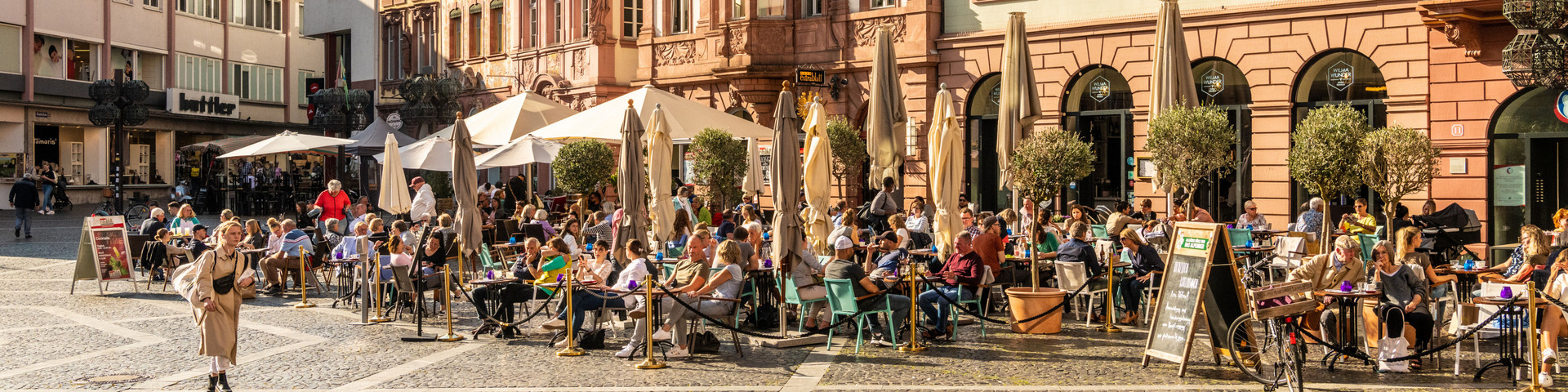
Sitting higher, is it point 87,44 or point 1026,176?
point 87,44

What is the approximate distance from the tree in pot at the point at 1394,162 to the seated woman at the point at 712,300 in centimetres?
876

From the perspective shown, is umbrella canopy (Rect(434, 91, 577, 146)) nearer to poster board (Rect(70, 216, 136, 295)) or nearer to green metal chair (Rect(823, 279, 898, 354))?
poster board (Rect(70, 216, 136, 295))

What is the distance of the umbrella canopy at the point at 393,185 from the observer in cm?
2228

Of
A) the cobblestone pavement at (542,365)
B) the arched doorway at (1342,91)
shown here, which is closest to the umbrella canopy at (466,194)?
the cobblestone pavement at (542,365)

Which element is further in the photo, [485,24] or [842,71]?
[485,24]

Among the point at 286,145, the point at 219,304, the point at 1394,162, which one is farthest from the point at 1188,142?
the point at 286,145

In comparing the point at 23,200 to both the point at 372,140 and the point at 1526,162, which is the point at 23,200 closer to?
the point at 372,140

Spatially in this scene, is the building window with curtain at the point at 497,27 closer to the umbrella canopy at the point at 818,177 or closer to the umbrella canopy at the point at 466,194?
the umbrella canopy at the point at 466,194

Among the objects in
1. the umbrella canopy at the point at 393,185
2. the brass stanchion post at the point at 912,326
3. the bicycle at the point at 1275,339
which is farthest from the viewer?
the umbrella canopy at the point at 393,185

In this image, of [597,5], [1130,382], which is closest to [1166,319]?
[1130,382]

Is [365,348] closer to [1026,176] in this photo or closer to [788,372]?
[788,372]

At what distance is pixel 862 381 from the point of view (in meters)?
10.7

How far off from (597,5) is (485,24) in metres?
6.74

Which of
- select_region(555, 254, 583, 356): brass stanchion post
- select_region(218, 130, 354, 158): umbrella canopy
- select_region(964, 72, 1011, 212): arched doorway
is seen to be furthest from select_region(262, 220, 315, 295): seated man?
select_region(964, 72, 1011, 212): arched doorway
